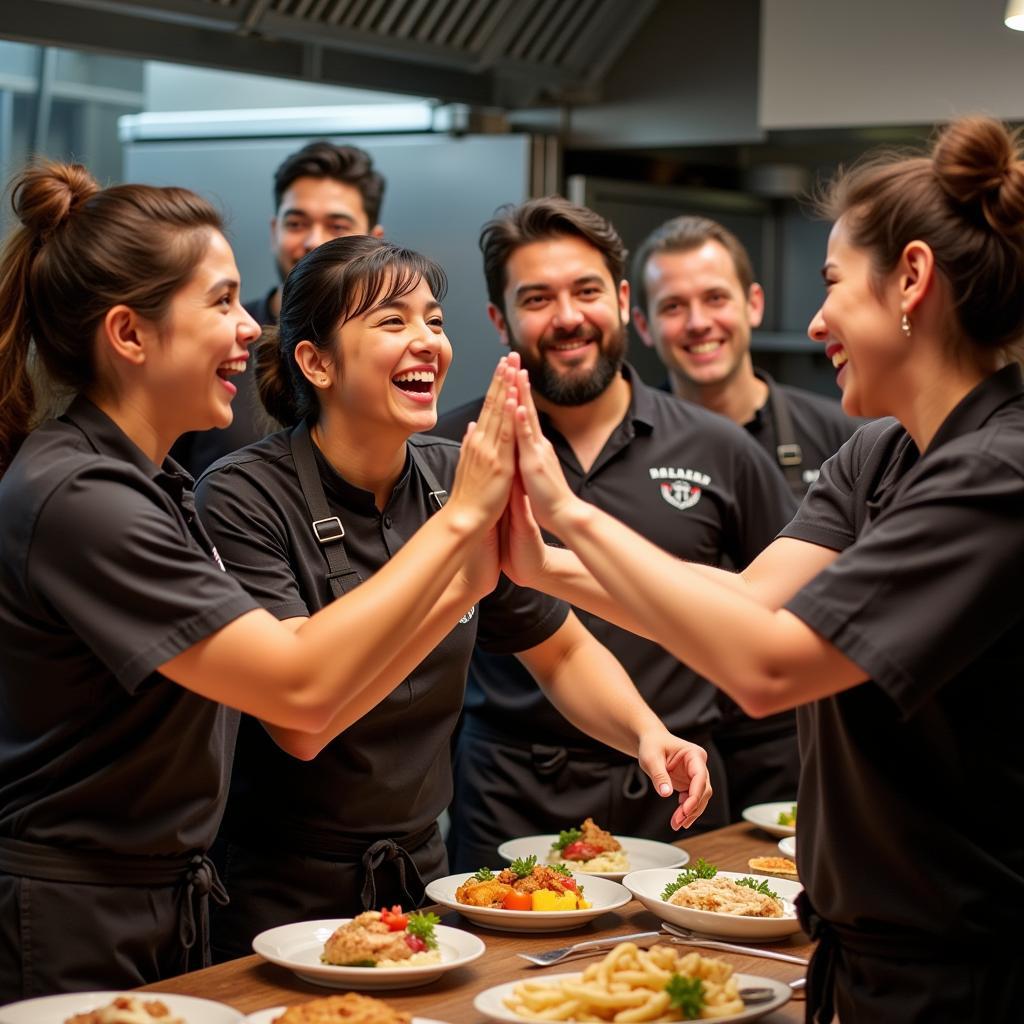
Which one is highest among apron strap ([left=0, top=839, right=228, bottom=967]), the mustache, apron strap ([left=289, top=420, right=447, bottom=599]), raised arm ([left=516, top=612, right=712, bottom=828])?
the mustache

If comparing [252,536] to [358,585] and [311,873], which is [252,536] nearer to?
[358,585]

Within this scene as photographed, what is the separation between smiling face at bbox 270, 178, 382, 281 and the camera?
12.9ft

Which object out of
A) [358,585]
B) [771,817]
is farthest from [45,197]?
[771,817]

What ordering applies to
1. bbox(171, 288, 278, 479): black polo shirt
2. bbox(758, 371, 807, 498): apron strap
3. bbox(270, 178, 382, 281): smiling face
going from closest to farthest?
bbox(171, 288, 278, 479): black polo shirt → bbox(758, 371, 807, 498): apron strap → bbox(270, 178, 382, 281): smiling face

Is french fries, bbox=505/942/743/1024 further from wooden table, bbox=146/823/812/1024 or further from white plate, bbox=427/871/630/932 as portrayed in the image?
white plate, bbox=427/871/630/932

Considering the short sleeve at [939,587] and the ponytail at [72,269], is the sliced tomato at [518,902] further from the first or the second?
the ponytail at [72,269]

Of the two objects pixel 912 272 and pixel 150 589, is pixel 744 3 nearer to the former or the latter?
pixel 912 272

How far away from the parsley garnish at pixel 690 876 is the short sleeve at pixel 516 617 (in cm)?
54

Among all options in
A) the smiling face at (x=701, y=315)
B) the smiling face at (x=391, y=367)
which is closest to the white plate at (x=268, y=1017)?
the smiling face at (x=391, y=367)

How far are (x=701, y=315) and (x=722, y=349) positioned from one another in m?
0.10

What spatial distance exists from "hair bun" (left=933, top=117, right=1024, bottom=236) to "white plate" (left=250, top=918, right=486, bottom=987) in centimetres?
110

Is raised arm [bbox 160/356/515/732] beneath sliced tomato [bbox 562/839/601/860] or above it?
above

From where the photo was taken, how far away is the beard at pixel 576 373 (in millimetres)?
3355

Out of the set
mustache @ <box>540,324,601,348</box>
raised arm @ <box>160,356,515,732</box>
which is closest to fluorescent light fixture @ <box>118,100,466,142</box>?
mustache @ <box>540,324,601,348</box>
